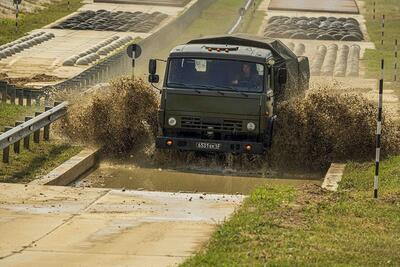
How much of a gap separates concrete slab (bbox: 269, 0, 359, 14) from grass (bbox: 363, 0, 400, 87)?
820mm

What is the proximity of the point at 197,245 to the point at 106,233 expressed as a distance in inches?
53.5

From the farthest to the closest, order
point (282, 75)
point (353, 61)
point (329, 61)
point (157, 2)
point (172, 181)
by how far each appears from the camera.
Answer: point (157, 2), point (353, 61), point (329, 61), point (282, 75), point (172, 181)

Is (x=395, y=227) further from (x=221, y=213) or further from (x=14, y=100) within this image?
(x=14, y=100)

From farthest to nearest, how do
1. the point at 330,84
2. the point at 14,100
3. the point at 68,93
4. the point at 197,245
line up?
1. the point at 14,100
2. the point at 68,93
3. the point at 330,84
4. the point at 197,245

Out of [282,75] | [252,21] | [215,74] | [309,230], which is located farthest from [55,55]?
[309,230]

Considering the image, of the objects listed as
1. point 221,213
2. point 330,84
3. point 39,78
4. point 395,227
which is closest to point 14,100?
point 39,78

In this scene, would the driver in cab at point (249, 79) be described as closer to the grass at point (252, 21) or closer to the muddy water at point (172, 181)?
the muddy water at point (172, 181)

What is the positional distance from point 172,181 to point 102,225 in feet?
19.6

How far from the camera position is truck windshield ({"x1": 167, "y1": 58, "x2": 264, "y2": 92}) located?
22953 millimetres

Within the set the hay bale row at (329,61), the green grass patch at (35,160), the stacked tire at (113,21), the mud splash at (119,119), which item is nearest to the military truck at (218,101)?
the mud splash at (119,119)

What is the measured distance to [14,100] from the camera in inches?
1189

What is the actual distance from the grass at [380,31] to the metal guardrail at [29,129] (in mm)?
15051

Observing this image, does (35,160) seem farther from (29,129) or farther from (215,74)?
(215,74)

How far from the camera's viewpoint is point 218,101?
22750 millimetres
